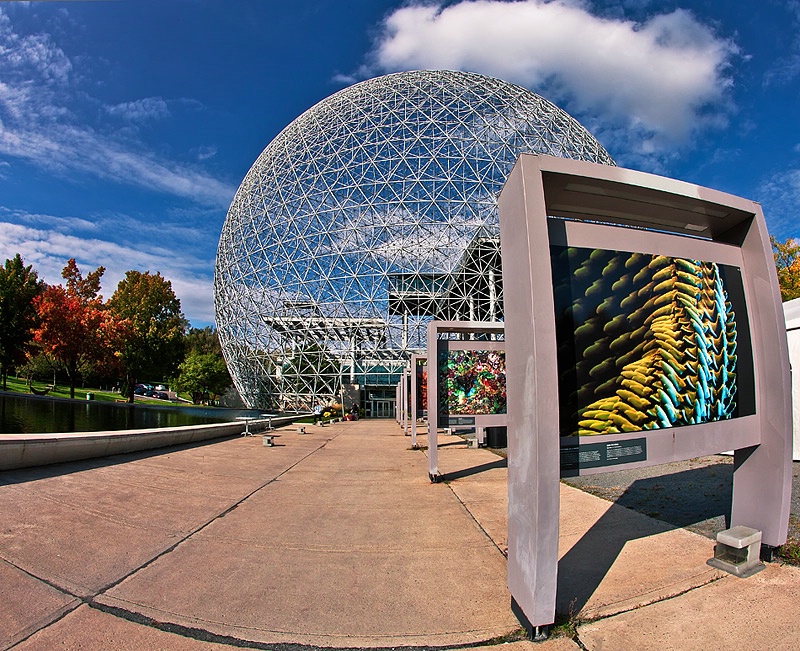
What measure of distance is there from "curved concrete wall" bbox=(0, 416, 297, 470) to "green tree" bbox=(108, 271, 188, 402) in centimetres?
2525

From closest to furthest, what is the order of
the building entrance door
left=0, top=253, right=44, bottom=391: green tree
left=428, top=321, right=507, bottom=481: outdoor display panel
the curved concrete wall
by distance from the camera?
the curved concrete wall, left=428, top=321, right=507, bottom=481: outdoor display panel, the building entrance door, left=0, top=253, right=44, bottom=391: green tree

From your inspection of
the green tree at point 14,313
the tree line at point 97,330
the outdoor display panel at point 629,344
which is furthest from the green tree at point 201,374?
the outdoor display panel at point 629,344

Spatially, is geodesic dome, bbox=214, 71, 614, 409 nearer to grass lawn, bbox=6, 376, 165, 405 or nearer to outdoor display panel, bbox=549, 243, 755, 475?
grass lawn, bbox=6, 376, 165, 405

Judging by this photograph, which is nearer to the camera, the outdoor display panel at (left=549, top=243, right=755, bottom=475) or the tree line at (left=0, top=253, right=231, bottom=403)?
the outdoor display panel at (left=549, top=243, right=755, bottom=475)

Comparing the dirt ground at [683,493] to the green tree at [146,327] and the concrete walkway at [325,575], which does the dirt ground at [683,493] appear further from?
the green tree at [146,327]

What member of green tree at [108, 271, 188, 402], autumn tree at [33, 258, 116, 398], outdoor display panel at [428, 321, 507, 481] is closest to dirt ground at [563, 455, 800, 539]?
outdoor display panel at [428, 321, 507, 481]

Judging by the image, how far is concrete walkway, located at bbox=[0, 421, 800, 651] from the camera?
269cm

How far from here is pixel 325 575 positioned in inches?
142

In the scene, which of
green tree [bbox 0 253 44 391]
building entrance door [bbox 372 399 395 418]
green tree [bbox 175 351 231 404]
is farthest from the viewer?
green tree [bbox 175 351 231 404]

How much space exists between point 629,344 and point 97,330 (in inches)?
1345

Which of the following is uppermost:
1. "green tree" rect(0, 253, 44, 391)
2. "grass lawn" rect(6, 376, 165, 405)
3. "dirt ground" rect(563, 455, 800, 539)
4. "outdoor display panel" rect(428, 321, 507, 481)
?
"green tree" rect(0, 253, 44, 391)

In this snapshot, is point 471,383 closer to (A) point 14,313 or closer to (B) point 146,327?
(B) point 146,327

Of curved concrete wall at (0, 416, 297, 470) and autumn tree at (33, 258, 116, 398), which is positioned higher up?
autumn tree at (33, 258, 116, 398)

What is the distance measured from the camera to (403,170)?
26.6 meters
